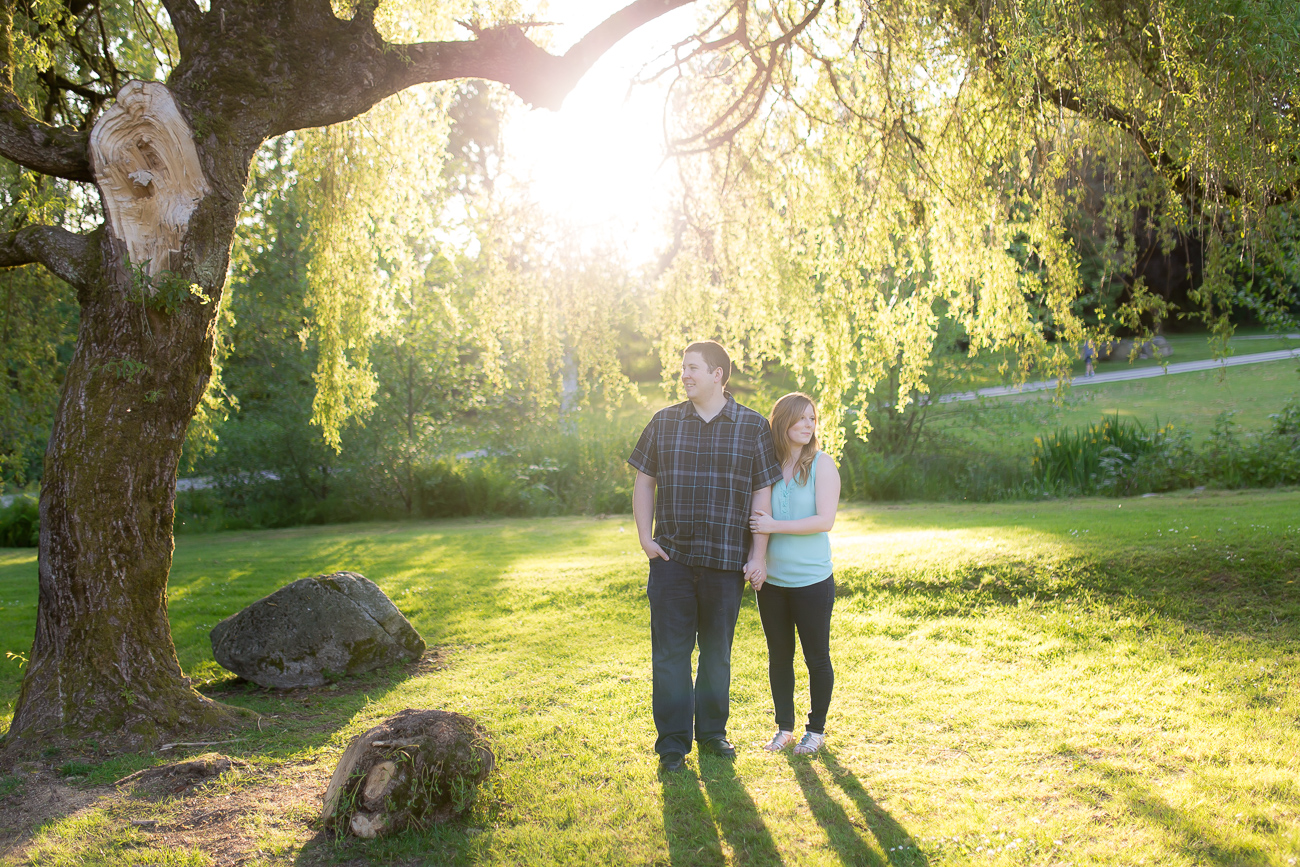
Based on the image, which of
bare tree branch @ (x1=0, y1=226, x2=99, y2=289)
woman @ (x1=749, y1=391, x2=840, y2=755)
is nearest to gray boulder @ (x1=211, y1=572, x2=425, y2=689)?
bare tree branch @ (x1=0, y1=226, x2=99, y2=289)

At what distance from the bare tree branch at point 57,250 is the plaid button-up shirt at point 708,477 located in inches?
127

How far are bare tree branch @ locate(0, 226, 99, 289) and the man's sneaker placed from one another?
398 cm

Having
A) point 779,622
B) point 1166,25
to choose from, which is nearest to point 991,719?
point 779,622

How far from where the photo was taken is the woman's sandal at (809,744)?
444 cm

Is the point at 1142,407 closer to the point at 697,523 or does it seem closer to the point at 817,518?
the point at 817,518

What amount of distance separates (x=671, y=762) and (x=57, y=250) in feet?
14.1

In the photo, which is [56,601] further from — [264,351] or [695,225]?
[264,351]

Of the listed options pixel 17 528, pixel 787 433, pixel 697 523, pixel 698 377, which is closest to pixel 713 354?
pixel 698 377

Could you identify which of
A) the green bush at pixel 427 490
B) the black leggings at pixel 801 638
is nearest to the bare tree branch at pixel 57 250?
the black leggings at pixel 801 638

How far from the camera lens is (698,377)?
4219mm

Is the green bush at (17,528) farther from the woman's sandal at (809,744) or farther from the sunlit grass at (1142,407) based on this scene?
the woman's sandal at (809,744)

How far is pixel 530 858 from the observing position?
3.50 meters

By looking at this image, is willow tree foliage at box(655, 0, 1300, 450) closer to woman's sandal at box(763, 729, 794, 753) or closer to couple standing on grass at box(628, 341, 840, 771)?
couple standing on grass at box(628, 341, 840, 771)

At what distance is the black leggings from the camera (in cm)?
429
